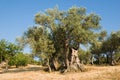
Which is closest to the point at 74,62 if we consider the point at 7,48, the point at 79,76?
the point at 79,76

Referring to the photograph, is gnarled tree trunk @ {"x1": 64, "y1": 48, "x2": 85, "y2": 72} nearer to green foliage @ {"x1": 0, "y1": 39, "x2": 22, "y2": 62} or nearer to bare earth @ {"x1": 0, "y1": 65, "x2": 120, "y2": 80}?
bare earth @ {"x1": 0, "y1": 65, "x2": 120, "y2": 80}

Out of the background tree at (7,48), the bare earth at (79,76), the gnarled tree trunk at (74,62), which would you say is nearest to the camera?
the bare earth at (79,76)

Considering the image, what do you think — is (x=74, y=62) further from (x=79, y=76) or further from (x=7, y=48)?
(x=7, y=48)

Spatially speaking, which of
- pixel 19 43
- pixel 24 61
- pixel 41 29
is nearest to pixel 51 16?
pixel 41 29

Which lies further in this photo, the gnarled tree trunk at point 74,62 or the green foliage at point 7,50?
the green foliage at point 7,50

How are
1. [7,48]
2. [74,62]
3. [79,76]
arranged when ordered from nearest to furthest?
[79,76] < [74,62] < [7,48]

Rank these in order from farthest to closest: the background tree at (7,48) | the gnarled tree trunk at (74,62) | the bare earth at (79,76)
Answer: the background tree at (7,48)
the gnarled tree trunk at (74,62)
the bare earth at (79,76)

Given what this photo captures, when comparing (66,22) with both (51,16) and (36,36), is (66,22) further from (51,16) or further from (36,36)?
(36,36)

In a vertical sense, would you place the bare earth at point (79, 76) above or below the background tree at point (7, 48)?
below

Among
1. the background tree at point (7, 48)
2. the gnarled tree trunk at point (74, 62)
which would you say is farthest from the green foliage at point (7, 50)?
the gnarled tree trunk at point (74, 62)

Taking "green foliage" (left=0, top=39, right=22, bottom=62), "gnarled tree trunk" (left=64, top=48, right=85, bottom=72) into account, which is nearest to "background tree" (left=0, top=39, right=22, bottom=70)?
"green foliage" (left=0, top=39, right=22, bottom=62)

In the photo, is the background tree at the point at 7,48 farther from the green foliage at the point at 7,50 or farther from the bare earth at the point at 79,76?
the bare earth at the point at 79,76

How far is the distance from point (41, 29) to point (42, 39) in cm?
239

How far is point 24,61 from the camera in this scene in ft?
336
